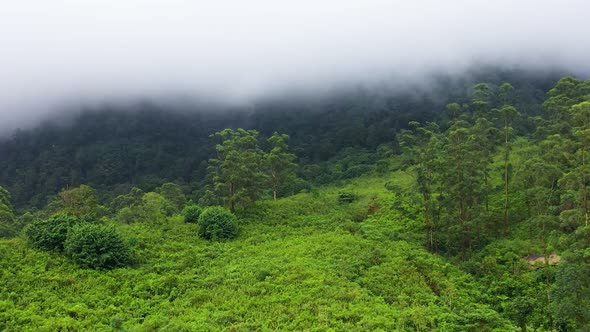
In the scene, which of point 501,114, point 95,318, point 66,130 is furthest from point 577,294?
point 66,130

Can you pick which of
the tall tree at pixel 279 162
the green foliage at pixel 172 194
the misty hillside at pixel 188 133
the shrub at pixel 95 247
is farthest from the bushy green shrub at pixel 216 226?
the misty hillside at pixel 188 133

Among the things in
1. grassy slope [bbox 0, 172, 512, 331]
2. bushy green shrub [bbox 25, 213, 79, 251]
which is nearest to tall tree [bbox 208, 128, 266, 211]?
grassy slope [bbox 0, 172, 512, 331]

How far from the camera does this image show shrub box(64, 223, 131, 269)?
23859 millimetres

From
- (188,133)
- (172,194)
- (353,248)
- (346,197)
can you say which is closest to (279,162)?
(346,197)

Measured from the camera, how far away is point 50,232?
2566 centimetres

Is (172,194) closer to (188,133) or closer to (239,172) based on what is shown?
(239,172)

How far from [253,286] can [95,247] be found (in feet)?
28.1

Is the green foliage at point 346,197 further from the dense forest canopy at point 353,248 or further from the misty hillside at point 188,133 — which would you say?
the misty hillside at point 188,133

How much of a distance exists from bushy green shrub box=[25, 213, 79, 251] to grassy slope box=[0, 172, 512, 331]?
714 millimetres

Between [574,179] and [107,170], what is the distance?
8667cm

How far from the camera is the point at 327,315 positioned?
60.1 ft

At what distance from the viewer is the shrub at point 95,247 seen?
2386 cm

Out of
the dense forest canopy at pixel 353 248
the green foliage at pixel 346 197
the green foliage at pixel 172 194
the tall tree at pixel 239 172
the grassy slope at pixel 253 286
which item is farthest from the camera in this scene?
the green foliage at pixel 172 194

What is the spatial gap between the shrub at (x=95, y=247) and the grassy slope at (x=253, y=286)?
66 centimetres
